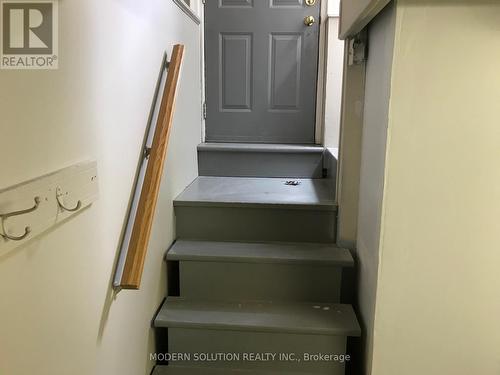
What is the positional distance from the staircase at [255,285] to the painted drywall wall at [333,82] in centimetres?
55

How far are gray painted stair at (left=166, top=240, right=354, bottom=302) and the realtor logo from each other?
127cm

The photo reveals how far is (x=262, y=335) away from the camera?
1.98 meters

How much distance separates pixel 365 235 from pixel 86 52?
1.27m

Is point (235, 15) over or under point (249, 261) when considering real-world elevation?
over

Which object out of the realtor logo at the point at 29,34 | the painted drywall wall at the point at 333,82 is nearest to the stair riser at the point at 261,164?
the painted drywall wall at the point at 333,82

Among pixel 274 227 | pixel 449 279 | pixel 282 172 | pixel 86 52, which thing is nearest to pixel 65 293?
pixel 86 52

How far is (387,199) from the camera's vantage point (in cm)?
160

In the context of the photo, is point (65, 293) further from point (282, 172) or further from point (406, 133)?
point (282, 172)

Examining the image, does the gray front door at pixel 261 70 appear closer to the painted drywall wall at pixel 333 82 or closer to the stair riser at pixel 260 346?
the painted drywall wall at pixel 333 82

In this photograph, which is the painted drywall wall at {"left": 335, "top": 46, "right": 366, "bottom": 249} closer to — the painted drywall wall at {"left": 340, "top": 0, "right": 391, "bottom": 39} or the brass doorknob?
the painted drywall wall at {"left": 340, "top": 0, "right": 391, "bottom": 39}

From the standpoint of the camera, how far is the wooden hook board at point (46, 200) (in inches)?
35.7

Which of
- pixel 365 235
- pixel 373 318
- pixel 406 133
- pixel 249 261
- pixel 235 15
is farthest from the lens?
pixel 235 15

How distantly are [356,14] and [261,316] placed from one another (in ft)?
4.13

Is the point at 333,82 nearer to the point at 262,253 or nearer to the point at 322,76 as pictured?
the point at 322,76
